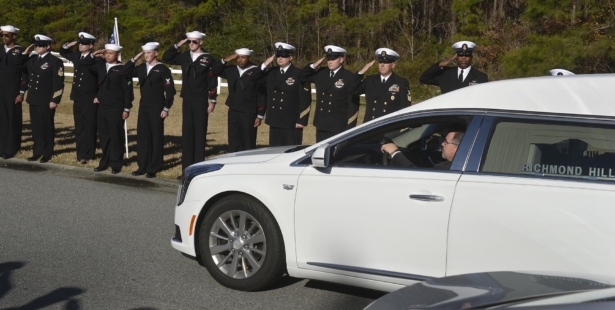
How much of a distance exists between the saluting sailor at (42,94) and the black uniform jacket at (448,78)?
6.03 metres

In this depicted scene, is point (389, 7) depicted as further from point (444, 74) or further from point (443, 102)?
point (443, 102)

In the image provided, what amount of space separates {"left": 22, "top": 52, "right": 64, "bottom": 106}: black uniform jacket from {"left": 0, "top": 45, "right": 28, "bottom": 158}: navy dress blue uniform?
0.31 m

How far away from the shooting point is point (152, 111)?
1305 cm

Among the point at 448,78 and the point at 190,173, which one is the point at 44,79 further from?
the point at 190,173

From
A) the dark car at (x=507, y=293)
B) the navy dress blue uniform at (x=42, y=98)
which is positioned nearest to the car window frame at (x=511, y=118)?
the dark car at (x=507, y=293)

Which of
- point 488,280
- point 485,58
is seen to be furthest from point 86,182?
point 485,58

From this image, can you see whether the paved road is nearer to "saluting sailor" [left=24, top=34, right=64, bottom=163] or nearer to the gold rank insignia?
the gold rank insignia

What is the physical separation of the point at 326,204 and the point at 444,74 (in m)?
5.59

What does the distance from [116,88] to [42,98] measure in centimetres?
163

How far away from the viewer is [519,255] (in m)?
5.60

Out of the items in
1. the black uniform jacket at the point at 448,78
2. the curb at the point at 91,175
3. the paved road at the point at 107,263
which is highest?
the black uniform jacket at the point at 448,78

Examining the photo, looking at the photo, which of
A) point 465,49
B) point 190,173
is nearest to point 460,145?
point 190,173

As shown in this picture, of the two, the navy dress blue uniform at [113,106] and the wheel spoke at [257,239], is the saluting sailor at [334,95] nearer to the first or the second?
the navy dress blue uniform at [113,106]

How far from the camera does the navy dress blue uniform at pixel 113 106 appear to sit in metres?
13.3
